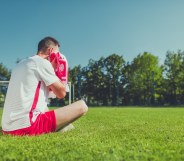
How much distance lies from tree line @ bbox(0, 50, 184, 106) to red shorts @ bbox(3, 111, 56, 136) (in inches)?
2867

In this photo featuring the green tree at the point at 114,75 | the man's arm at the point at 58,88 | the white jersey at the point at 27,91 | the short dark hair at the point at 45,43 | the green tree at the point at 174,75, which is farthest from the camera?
the green tree at the point at 114,75

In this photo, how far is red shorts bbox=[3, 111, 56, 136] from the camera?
5.75 m

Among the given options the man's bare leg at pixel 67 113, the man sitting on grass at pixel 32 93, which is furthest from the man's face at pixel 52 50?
the man's bare leg at pixel 67 113

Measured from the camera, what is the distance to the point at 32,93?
18.4 ft

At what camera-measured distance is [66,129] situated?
674 cm

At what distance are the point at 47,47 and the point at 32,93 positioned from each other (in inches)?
33.3

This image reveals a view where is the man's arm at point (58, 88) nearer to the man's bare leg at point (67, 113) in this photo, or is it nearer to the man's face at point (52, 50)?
the man's bare leg at point (67, 113)

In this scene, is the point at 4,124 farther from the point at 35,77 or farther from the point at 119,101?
the point at 119,101

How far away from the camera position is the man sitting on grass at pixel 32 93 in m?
5.57

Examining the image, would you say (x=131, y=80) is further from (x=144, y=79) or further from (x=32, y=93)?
(x=32, y=93)

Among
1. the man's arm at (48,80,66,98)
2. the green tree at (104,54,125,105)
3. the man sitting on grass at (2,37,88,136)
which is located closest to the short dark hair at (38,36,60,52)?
the man sitting on grass at (2,37,88,136)

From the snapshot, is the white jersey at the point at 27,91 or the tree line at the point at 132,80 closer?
the white jersey at the point at 27,91

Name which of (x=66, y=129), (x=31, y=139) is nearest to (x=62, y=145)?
(x=31, y=139)

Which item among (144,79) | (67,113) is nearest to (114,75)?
(144,79)
